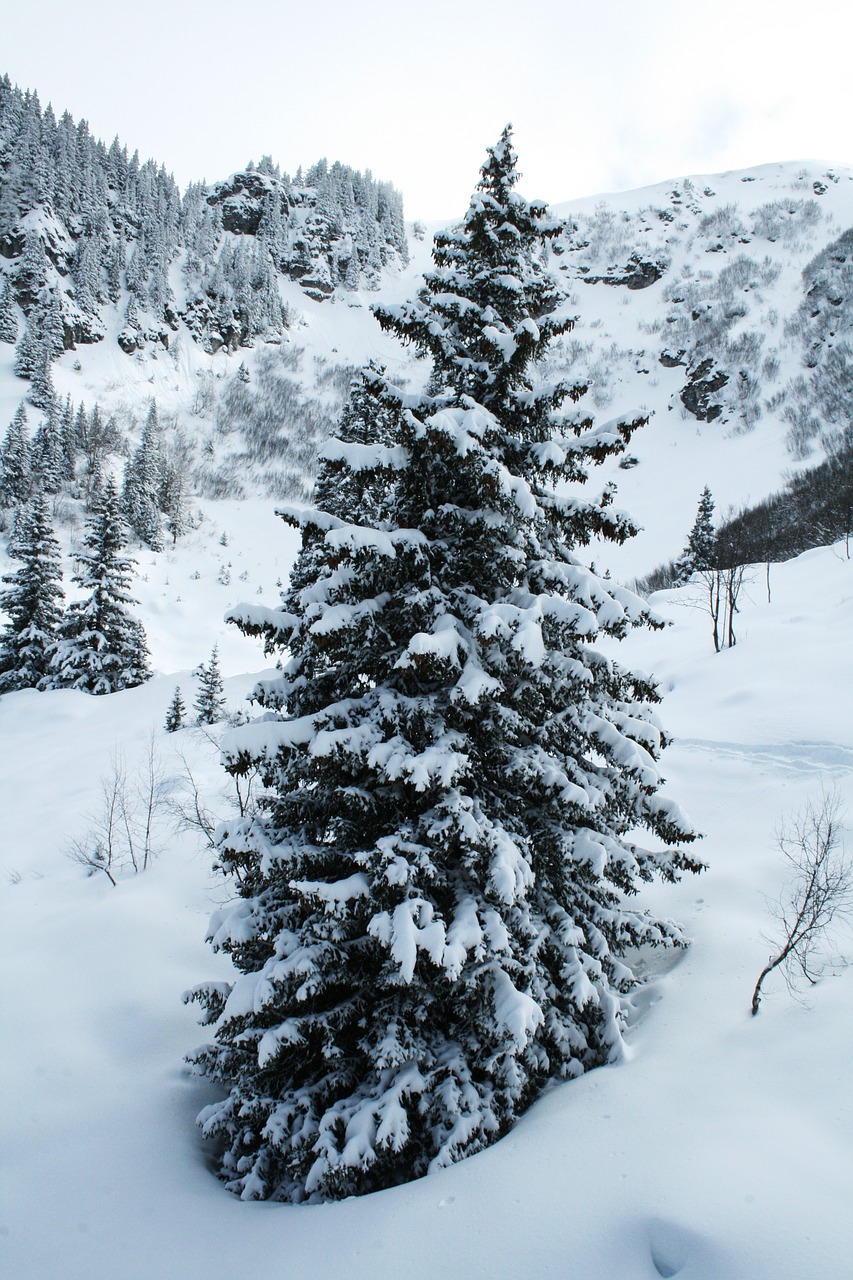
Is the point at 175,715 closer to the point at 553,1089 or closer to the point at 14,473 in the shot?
the point at 553,1089

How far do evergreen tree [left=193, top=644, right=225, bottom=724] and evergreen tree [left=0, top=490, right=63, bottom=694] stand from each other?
8.38 m

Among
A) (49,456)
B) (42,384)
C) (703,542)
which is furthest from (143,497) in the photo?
(703,542)

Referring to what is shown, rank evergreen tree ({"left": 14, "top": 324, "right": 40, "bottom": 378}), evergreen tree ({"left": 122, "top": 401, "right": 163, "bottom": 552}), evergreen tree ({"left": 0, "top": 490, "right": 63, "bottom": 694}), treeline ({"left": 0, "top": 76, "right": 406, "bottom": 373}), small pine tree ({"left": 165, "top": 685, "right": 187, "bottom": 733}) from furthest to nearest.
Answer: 1. treeline ({"left": 0, "top": 76, "right": 406, "bottom": 373})
2. evergreen tree ({"left": 14, "top": 324, "right": 40, "bottom": 378})
3. evergreen tree ({"left": 122, "top": 401, "right": 163, "bottom": 552})
4. evergreen tree ({"left": 0, "top": 490, "right": 63, "bottom": 694})
5. small pine tree ({"left": 165, "top": 685, "right": 187, "bottom": 733})

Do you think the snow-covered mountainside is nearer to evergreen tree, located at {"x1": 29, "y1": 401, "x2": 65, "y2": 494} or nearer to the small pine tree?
the small pine tree

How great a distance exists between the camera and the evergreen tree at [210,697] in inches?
1069

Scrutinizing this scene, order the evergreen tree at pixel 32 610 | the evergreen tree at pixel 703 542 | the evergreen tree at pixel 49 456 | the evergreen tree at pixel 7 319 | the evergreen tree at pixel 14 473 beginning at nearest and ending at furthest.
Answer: the evergreen tree at pixel 32 610, the evergreen tree at pixel 703 542, the evergreen tree at pixel 14 473, the evergreen tree at pixel 49 456, the evergreen tree at pixel 7 319

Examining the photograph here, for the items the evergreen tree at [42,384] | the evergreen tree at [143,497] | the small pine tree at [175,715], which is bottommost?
the small pine tree at [175,715]

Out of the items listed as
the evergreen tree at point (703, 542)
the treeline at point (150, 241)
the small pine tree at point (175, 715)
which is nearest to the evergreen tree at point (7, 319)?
the treeline at point (150, 241)

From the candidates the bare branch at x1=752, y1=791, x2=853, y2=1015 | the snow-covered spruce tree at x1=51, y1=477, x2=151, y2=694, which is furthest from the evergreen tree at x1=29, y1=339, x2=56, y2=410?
the bare branch at x1=752, y1=791, x2=853, y2=1015

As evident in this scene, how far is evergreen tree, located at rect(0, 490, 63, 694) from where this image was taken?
99.3 ft

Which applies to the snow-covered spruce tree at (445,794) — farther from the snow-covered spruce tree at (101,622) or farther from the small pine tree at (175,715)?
the snow-covered spruce tree at (101,622)

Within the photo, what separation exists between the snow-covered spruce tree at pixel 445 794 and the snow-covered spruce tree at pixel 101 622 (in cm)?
2615

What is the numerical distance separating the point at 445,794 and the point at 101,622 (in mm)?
28593

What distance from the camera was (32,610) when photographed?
101 feet
